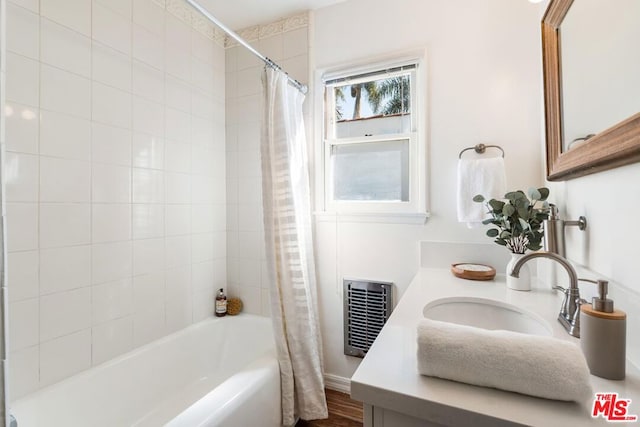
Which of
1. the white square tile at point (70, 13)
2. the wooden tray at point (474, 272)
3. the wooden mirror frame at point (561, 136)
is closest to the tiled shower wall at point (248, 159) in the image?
the white square tile at point (70, 13)

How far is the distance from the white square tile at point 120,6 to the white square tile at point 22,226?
106 centimetres

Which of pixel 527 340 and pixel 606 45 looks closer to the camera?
pixel 527 340

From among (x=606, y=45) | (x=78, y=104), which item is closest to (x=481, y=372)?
(x=606, y=45)

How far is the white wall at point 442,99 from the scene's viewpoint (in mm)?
1480

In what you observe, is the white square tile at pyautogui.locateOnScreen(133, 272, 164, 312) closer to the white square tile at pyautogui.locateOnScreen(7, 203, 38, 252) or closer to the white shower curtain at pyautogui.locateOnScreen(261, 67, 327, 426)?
the white square tile at pyautogui.locateOnScreen(7, 203, 38, 252)

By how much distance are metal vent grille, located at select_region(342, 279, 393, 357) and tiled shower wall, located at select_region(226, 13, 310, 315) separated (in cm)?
61

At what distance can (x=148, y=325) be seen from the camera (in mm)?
1684

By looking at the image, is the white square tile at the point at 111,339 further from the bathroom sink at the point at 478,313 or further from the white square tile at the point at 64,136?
the bathroom sink at the point at 478,313

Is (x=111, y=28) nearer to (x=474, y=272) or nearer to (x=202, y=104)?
(x=202, y=104)

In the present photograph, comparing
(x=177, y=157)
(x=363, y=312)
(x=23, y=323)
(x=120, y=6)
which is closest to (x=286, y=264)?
(x=363, y=312)

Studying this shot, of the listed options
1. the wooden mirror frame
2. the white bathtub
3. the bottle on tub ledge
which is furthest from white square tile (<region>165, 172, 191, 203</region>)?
the wooden mirror frame

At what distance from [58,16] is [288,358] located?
1921mm

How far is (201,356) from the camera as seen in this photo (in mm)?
1903

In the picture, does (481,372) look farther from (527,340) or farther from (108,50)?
(108,50)
